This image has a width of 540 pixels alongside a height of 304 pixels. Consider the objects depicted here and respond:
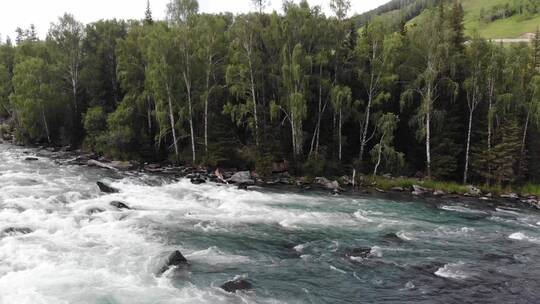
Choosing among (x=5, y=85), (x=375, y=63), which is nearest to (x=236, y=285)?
(x=375, y=63)

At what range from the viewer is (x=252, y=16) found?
4650 cm

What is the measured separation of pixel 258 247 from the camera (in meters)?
23.6

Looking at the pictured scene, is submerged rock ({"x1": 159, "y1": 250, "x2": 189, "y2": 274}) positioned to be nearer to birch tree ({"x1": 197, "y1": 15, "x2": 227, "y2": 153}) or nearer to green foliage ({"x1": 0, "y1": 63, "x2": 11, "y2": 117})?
birch tree ({"x1": 197, "y1": 15, "x2": 227, "y2": 153})

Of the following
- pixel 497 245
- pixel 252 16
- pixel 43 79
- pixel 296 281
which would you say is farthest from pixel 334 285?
pixel 43 79

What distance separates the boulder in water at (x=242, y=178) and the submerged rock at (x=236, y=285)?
922 inches

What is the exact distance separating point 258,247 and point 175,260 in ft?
16.0

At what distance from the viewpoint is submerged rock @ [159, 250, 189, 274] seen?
19.9 meters

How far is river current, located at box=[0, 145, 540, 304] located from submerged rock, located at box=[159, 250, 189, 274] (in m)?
0.41

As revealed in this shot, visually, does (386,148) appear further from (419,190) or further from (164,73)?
(164,73)

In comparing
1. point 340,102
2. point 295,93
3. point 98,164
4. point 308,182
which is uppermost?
point 295,93

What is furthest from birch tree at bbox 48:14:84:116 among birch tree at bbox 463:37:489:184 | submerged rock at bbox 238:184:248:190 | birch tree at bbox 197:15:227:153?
birch tree at bbox 463:37:489:184

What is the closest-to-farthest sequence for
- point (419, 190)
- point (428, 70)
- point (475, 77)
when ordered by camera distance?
point (419, 190)
point (428, 70)
point (475, 77)

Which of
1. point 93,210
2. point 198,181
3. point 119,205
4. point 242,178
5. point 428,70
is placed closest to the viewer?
point 93,210

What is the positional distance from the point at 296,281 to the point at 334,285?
1592 mm
